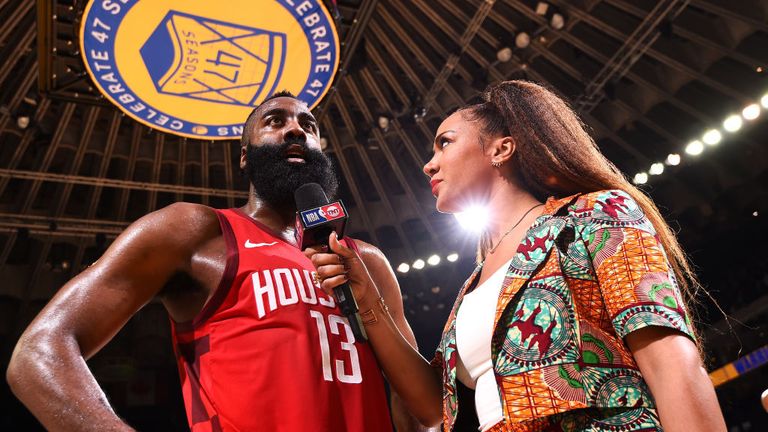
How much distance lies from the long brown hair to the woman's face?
6cm

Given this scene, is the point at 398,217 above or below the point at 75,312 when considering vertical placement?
above

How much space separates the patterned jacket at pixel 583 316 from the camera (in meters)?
1.41

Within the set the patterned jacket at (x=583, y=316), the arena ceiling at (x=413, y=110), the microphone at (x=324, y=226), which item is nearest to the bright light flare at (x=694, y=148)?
the arena ceiling at (x=413, y=110)

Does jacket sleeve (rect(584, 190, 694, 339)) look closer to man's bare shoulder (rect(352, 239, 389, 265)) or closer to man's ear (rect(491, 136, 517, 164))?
man's ear (rect(491, 136, 517, 164))

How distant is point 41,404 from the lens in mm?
1530

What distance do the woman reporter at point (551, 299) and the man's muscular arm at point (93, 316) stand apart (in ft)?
1.84

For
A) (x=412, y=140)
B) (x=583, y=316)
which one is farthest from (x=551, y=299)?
(x=412, y=140)

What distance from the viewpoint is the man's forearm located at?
1.50 metres

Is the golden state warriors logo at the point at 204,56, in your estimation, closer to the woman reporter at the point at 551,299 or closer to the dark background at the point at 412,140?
the dark background at the point at 412,140

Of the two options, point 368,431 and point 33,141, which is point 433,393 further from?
point 33,141

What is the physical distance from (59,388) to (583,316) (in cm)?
138

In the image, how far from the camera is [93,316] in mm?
1772

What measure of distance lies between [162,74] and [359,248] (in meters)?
3.83

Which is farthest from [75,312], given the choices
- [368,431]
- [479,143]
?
[479,143]
